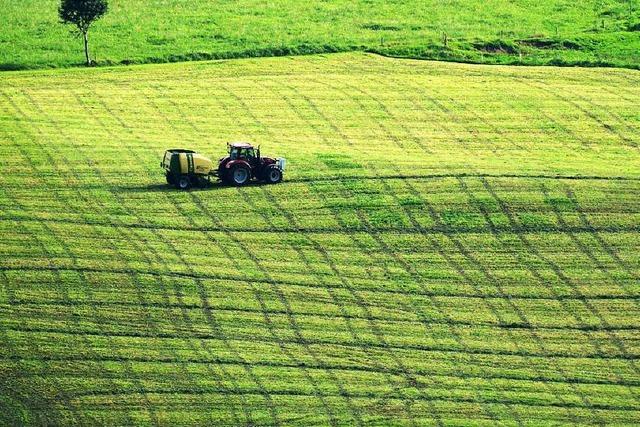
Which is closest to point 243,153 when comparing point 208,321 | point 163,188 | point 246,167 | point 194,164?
point 246,167

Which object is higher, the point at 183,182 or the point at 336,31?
the point at 336,31

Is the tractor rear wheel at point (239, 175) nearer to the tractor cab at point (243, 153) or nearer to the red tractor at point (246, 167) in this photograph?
the red tractor at point (246, 167)

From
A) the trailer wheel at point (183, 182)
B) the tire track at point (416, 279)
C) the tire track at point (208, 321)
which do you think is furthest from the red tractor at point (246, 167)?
the tire track at point (416, 279)

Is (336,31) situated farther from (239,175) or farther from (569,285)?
(569,285)

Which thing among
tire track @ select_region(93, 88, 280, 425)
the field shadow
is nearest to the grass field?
tire track @ select_region(93, 88, 280, 425)

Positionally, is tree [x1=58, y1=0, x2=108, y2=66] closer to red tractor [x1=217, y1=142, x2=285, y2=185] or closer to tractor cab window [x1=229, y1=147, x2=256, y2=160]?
tractor cab window [x1=229, y1=147, x2=256, y2=160]

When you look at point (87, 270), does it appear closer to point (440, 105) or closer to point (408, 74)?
point (440, 105)

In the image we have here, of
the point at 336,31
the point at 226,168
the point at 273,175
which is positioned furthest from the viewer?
the point at 336,31
